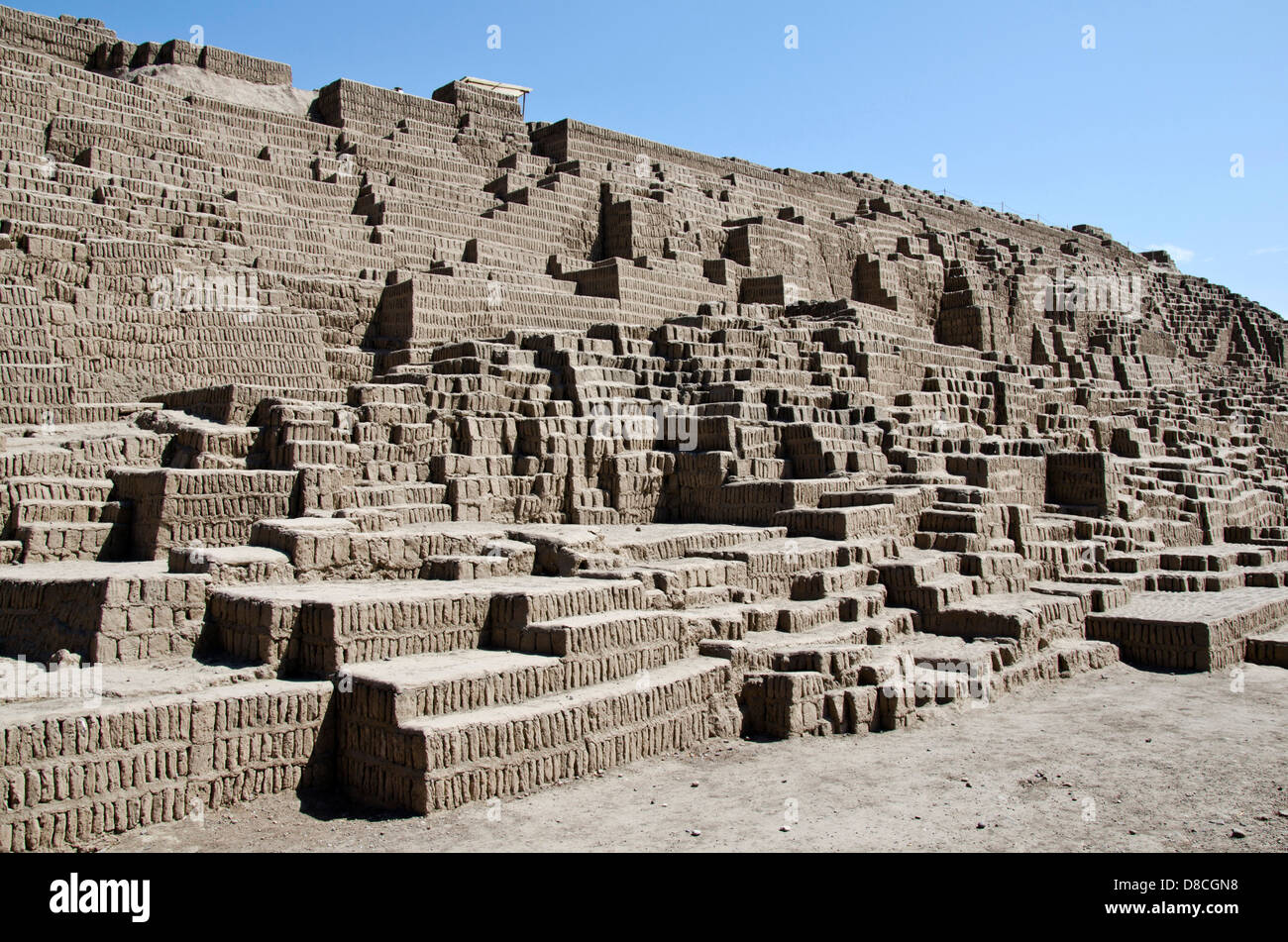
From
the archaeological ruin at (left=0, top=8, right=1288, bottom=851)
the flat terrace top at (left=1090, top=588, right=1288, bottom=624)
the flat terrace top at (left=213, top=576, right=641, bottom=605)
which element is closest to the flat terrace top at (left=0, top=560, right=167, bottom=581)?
the archaeological ruin at (left=0, top=8, right=1288, bottom=851)

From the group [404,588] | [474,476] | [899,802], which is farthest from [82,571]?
[899,802]

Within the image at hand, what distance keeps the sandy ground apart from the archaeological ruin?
1.15ft

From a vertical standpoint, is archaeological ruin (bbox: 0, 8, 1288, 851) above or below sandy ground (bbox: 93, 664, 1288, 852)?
above

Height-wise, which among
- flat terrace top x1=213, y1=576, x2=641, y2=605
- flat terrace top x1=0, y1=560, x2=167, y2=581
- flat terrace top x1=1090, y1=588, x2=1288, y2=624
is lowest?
flat terrace top x1=1090, y1=588, x2=1288, y2=624

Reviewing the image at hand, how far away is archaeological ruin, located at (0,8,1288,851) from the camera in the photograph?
941cm

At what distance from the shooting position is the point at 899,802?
919 cm

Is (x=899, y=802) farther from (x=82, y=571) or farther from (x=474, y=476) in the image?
(x=474, y=476)

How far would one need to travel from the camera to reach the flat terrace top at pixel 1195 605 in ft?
48.7

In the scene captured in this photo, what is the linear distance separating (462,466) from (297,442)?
260 cm

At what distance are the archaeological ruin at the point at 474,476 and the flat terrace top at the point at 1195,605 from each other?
0.11 meters

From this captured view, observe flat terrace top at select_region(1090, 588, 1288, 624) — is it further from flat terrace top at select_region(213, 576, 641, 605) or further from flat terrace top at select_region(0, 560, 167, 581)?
flat terrace top at select_region(0, 560, 167, 581)

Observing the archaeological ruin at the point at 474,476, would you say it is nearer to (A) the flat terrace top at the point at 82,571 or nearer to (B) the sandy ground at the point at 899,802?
(A) the flat terrace top at the point at 82,571

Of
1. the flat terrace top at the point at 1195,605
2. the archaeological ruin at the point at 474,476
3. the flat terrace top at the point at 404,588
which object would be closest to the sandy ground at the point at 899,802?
the archaeological ruin at the point at 474,476

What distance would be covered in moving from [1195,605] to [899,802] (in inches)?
347
